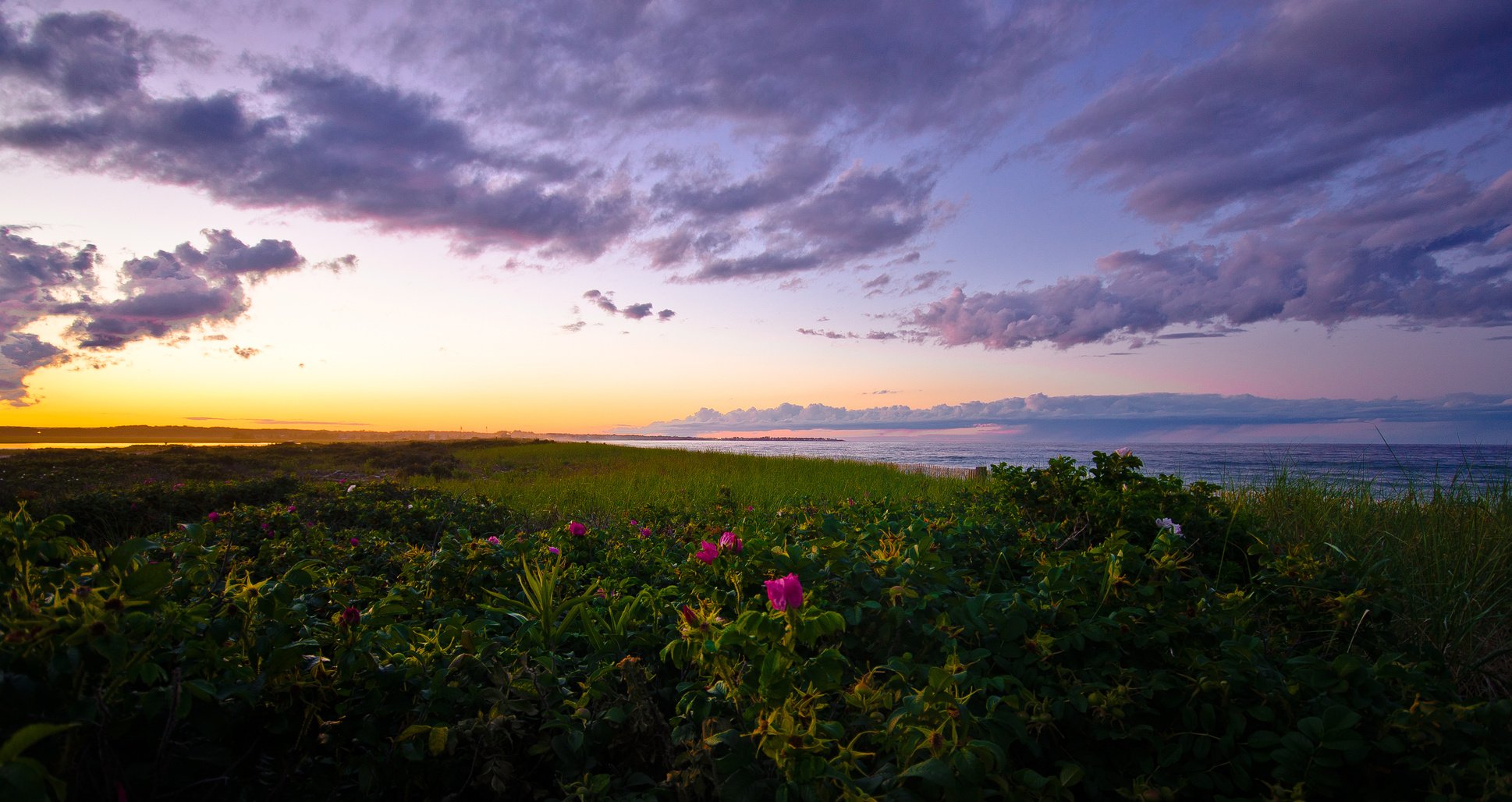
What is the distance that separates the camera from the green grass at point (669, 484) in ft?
29.2

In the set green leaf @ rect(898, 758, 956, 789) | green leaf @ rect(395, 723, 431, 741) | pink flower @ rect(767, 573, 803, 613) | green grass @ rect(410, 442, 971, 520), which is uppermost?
pink flower @ rect(767, 573, 803, 613)

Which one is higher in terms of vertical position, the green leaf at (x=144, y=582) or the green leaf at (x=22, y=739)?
the green leaf at (x=144, y=582)

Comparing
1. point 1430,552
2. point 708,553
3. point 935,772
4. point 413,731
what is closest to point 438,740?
point 413,731

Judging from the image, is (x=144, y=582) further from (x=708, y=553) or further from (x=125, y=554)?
(x=708, y=553)

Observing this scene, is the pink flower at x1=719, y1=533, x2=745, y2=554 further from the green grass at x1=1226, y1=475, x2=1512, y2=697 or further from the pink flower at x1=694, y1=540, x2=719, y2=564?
the green grass at x1=1226, y1=475, x2=1512, y2=697

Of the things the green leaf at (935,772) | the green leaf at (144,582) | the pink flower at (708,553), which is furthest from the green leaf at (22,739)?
the pink flower at (708,553)

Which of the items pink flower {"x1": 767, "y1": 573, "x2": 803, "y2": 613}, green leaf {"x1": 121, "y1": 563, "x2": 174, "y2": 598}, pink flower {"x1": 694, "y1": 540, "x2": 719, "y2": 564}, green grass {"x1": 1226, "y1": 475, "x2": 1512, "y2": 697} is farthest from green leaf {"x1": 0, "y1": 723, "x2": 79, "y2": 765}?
green grass {"x1": 1226, "y1": 475, "x2": 1512, "y2": 697}

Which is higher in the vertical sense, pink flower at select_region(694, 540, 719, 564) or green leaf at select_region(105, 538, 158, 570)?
green leaf at select_region(105, 538, 158, 570)

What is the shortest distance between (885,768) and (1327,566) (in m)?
2.56

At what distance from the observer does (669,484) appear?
11.6 metres

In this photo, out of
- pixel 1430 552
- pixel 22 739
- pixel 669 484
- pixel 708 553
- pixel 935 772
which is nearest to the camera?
pixel 22 739

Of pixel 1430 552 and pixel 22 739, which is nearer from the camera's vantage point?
pixel 22 739

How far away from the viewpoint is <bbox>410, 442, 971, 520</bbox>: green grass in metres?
8.91

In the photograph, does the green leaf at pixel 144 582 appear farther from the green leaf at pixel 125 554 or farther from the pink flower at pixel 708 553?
the pink flower at pixel 708 553
